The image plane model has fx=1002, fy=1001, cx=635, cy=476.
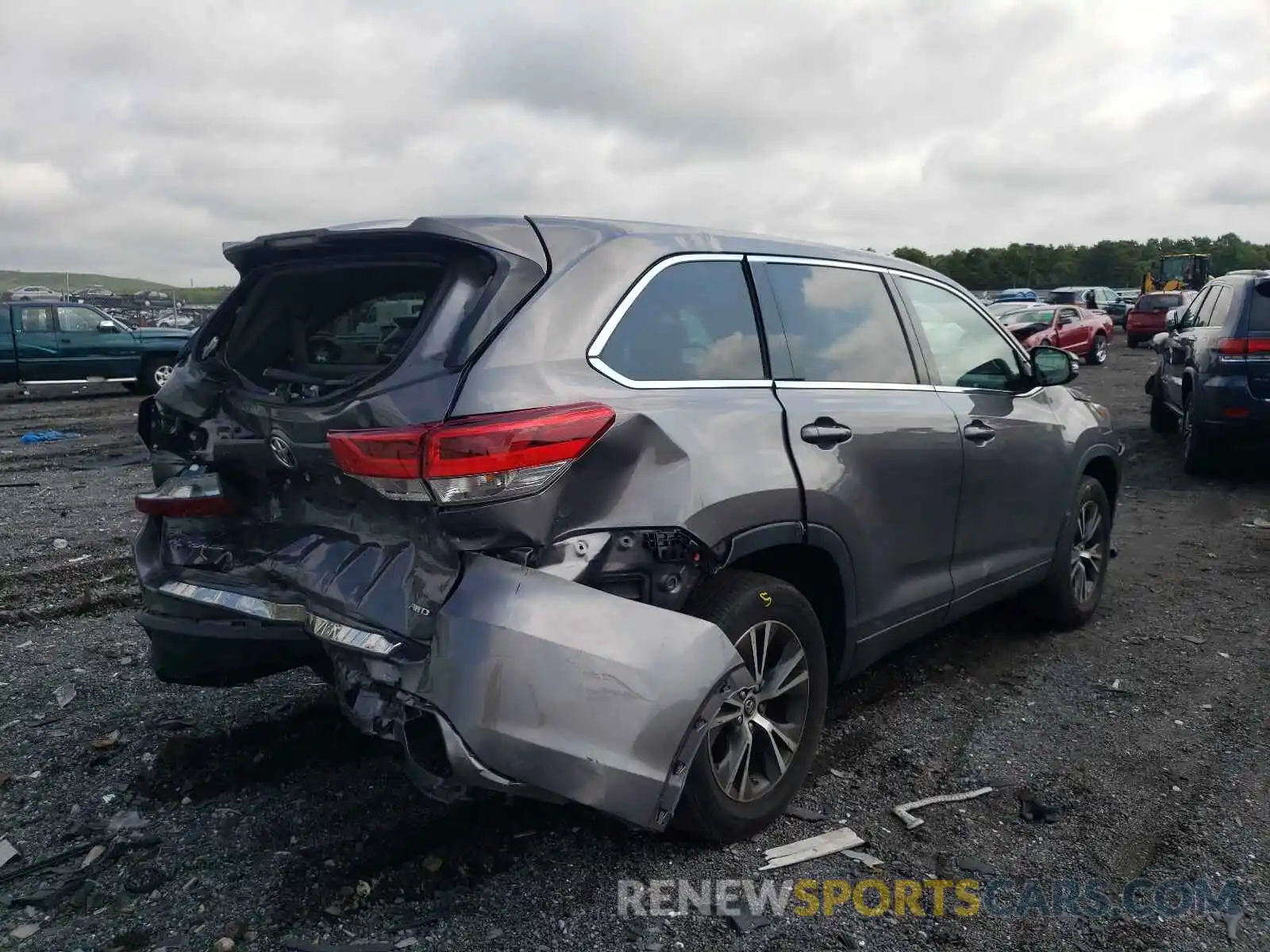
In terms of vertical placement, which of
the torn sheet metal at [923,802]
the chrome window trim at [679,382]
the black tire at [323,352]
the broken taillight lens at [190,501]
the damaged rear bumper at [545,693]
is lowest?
the torn sheet metal at [923,802]

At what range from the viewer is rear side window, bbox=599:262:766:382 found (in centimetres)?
284

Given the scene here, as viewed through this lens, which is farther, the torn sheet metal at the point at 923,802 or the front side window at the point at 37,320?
the front side window at the point at 37,320


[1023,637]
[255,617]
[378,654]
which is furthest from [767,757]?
[1023,637]

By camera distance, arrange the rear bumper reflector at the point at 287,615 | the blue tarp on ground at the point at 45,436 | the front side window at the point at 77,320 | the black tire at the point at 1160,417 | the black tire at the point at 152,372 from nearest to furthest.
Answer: the rear bumper reflector at the point at 287,615 < the black tire at the point at 1160,417 < the blue tarp on ground at the point at 45,436 < the front side window at the point at 77,320 < the black tire at the point at 152,372

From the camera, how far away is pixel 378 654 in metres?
2.54

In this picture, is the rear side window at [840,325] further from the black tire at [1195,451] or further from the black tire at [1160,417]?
the black tire at [1160,417]

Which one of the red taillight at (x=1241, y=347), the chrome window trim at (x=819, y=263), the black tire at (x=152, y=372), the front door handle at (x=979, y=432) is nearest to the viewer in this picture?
the chrome window trim at (x=819, y=263)

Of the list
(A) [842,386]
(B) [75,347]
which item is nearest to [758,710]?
(A) [842,386]

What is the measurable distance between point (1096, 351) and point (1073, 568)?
66.6ft

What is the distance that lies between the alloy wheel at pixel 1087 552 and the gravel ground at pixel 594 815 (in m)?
0.23

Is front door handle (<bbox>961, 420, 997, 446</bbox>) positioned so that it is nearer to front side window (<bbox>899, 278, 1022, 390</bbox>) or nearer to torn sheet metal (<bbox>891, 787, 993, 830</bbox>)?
front side window (<bbox>899, 278, 1022, 390</bbox>)

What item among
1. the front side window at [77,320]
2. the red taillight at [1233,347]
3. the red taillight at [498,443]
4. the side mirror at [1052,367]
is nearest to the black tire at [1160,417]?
the red taillight at [1233,347]

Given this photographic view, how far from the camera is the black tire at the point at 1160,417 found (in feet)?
37.5

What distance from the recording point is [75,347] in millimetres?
17562
